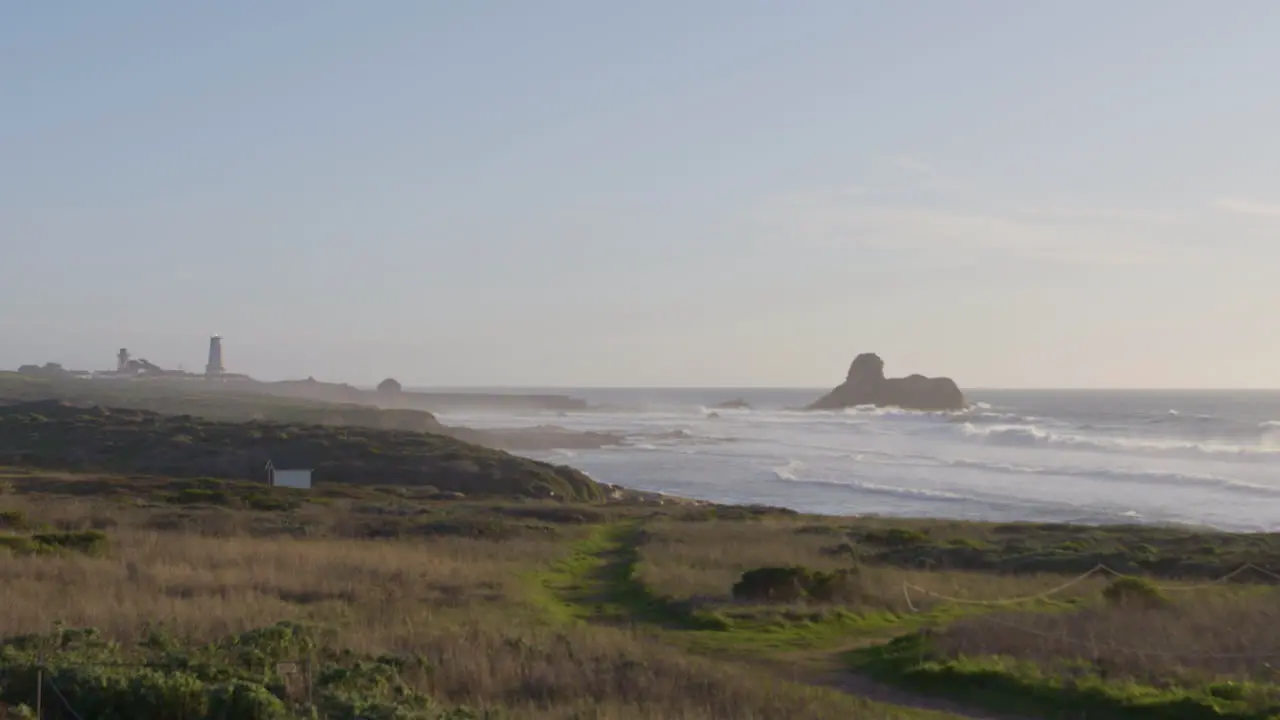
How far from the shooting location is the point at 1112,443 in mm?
91562

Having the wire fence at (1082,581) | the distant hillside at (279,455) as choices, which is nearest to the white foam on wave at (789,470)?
the distant hillside at (279,455)

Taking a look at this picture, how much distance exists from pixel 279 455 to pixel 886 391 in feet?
488

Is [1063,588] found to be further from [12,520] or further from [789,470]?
[789,470]

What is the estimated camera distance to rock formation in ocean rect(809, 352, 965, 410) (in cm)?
18425

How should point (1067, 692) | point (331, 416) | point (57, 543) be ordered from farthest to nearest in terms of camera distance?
point (331, 416), point (57, 543), point (1067, 692)

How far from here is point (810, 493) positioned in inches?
2297

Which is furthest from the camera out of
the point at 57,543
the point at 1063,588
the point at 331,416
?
the point at 331,416

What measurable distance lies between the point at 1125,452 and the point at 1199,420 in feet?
151

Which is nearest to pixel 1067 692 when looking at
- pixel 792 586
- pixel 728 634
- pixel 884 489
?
pixel 728 634

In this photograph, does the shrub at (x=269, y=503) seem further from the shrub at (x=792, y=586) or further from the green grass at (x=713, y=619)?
the shrub at (x=792, y=586)

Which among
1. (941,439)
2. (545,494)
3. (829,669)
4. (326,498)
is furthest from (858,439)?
(829,669)

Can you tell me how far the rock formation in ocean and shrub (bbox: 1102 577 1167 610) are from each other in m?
167

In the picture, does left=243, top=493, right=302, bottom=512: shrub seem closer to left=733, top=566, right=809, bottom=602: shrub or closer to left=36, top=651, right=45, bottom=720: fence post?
left=733, top=566, right=809, bottom=602: shrub

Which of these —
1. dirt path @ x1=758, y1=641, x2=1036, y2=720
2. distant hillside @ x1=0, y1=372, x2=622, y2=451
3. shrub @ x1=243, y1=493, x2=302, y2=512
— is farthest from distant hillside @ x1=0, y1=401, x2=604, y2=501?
dirt path @ x1=758, y1=641, x2=1036, y2=720
